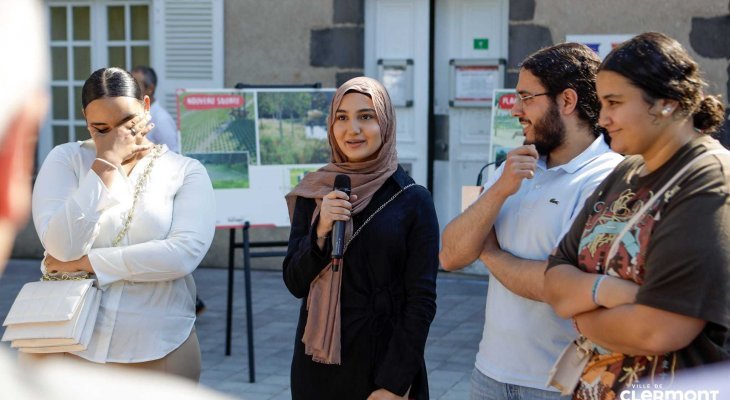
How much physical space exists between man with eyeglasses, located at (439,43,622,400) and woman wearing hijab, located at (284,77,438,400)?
188 millimetres

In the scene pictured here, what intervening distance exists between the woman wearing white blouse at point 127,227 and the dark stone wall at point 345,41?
19.4 feet

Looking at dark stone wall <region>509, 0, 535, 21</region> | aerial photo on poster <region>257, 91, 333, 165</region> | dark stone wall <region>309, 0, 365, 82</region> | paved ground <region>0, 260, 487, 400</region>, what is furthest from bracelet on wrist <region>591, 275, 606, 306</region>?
dark stone wall <region>309, 0, 365, 82</region>

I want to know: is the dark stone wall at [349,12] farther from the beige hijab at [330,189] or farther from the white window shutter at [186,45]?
the beige hijab at [330,189]

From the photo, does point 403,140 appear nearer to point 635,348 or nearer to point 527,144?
point 527,144

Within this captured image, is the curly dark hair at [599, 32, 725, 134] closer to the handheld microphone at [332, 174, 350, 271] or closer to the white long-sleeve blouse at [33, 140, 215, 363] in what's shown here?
the handheld microphone at [332, 174, 350, 271]

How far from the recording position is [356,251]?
11.1 feet

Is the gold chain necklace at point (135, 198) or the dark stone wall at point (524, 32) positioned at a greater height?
the dark stone wall at point (524, 32)

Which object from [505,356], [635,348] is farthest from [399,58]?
[635,348]

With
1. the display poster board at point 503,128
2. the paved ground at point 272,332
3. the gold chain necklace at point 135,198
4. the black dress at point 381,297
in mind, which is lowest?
the paved ground at point 272,332

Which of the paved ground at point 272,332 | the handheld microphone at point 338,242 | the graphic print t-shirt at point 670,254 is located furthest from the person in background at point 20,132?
the paved ground at point 272,332

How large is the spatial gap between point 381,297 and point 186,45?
720 cm

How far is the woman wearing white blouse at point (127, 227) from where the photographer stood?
11.8 feet

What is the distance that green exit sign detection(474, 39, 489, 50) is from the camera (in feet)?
30.9

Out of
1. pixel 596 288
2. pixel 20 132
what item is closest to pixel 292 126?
pixel 596 288
